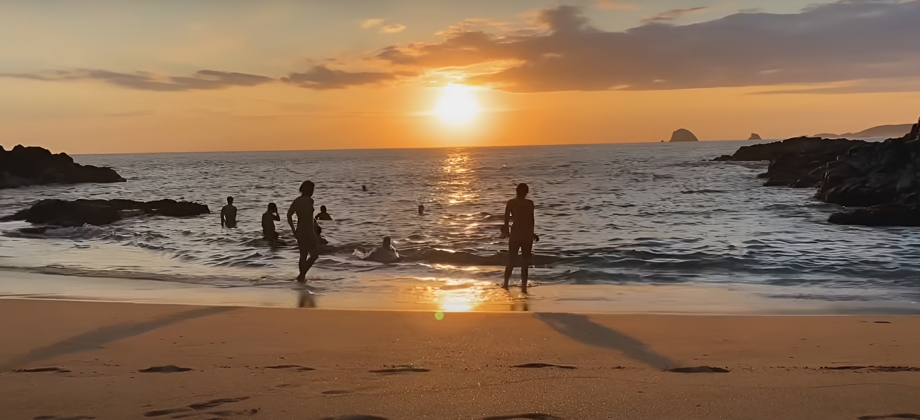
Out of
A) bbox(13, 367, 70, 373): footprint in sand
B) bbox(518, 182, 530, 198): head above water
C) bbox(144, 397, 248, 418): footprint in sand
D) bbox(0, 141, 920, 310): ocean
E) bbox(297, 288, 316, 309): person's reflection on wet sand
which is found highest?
bbox(518, 182, 530, 198): head above water

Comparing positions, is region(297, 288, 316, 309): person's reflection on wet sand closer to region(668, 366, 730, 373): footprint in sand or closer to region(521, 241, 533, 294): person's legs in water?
region(521, 241, 533, 294): person's legs in water

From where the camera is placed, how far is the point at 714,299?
10.8 m

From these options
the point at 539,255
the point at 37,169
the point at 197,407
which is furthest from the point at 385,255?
the point at 37,169

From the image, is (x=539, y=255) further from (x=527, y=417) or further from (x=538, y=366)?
(x=527, y=417)

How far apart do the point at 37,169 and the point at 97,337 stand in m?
63.6

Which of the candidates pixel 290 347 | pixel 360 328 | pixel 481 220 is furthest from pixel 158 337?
pixel 481 220

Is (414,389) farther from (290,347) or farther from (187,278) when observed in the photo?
(187,278)

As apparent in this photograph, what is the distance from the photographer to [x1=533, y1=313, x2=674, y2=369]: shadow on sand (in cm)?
621

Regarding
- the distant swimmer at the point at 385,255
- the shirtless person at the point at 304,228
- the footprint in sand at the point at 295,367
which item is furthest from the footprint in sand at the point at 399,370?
the distant swimmer at the point at 385,255

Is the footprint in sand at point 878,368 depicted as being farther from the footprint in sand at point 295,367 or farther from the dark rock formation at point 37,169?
the dark rock formation at point 37,169

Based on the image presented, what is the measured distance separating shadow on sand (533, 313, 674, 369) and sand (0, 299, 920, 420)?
0.02 meters

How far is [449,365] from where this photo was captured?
577 centimetres

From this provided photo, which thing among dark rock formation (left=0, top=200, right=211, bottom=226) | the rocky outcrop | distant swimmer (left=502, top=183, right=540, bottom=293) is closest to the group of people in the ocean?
distant swimmer (left=502, top=183, right=540, bottom=293)

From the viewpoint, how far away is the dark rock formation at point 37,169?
57031 mm
